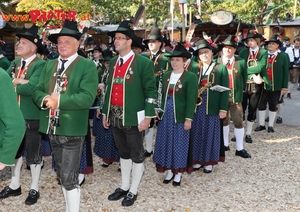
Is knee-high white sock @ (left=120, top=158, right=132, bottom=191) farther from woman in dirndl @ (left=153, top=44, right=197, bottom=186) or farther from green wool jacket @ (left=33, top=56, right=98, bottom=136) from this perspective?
green wool jacket @ (left=33, top=56, right=98, bottom=136)

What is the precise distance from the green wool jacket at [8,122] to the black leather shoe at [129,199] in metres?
2.37

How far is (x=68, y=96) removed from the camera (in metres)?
3.13

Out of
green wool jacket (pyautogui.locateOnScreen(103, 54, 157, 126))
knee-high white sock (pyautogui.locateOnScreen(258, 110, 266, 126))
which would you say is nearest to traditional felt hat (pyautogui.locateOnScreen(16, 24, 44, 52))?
green wool jacket (pyautogui.locateOnScreen(103, 54, 157, 126))

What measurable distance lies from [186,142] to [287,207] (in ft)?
5.08

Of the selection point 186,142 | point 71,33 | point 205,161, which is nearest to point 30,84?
point 71,33

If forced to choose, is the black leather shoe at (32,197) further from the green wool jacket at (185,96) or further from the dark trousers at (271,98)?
the dark trousers at (271,98)

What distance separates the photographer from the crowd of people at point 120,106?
3295mm

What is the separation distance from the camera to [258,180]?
17.0 feet

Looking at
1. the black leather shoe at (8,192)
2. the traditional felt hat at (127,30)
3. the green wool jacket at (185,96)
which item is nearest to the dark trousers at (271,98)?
the green wool jacket at (185,96)

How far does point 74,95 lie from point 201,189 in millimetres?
2586

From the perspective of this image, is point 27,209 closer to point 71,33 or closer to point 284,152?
point 71,33

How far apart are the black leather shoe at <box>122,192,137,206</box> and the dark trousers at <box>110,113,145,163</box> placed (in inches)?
19.0

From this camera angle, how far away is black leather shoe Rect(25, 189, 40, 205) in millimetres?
4258

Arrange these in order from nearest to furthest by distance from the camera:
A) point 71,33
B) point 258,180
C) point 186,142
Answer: point 71,33 → point 186,142 → point 258,180
